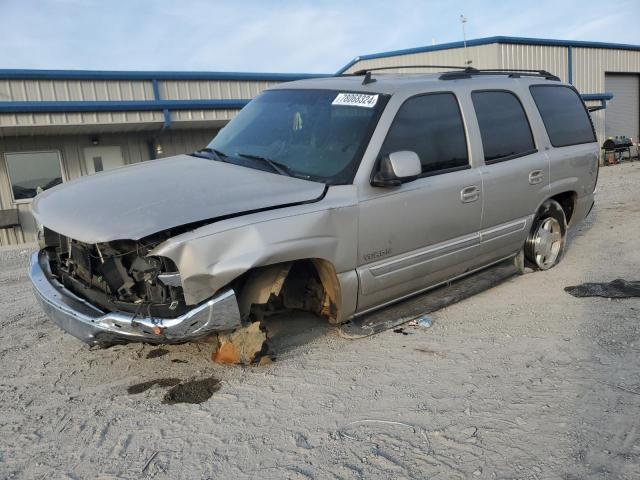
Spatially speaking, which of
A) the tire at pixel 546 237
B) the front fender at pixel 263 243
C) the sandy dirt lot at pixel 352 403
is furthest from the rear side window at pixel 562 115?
the front fender at pixel 263 243

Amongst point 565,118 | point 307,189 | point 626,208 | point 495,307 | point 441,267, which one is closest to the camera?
point 307,189

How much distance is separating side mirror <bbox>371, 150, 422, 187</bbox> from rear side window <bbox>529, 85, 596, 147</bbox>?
248 cm

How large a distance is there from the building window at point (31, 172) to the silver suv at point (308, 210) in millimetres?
10238

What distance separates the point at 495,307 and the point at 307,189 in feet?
7.61

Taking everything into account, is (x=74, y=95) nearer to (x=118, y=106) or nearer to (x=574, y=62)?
(x=118, y=106)

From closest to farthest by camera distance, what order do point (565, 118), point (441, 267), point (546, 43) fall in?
1. point (441, 267)
2. point (565, 118)
3. point (546, 43)

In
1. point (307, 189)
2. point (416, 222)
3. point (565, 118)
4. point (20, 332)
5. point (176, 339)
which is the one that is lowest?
point (20, 332)

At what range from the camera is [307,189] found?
359cm

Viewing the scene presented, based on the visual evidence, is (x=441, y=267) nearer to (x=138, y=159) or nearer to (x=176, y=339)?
(x=176, y=339)

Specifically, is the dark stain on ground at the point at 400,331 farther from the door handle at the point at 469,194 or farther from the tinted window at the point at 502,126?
the tinted window at the point at 502,126

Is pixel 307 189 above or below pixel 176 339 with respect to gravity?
above

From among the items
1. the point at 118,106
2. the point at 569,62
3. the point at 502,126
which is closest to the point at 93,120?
the point at 118,106

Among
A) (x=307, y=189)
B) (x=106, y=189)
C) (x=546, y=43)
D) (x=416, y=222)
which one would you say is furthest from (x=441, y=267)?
(x=546, y=43)

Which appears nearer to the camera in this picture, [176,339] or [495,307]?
[176,339]
